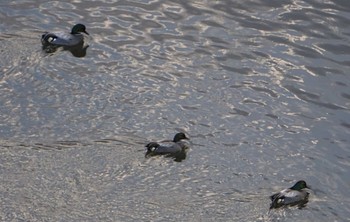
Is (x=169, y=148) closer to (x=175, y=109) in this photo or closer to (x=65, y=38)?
(x=175, y=109)

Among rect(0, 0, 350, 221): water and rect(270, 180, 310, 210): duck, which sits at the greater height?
rect(270, 180, 310, 210): duck

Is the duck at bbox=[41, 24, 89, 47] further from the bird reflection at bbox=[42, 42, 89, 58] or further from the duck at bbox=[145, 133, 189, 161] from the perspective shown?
the duck at bbox=[145, 133, 189, 161]

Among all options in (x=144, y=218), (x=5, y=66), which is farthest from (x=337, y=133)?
(x=5, y=66)

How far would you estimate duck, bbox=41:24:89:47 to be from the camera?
1758cm

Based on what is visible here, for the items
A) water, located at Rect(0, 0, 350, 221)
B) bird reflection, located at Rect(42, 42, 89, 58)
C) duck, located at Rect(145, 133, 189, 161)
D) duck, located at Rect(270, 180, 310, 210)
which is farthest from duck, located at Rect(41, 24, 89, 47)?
duck, located at Rect(270, 180, 310, 210)

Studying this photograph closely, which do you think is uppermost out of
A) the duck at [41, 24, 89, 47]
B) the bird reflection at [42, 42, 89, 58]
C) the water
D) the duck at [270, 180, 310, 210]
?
the duck at [270, 180, 310, 210]

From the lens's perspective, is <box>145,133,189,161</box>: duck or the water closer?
the water

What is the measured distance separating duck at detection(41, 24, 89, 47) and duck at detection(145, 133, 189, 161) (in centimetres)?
351

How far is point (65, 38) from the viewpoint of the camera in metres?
17.9

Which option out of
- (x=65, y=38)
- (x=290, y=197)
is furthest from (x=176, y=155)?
(x=65, y=38)

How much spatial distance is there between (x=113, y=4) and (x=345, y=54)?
12.9 ft

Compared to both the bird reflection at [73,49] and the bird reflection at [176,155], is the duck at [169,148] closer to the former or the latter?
the bird reflection at [176,155]

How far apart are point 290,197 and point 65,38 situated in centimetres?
553

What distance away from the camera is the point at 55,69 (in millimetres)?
16906
